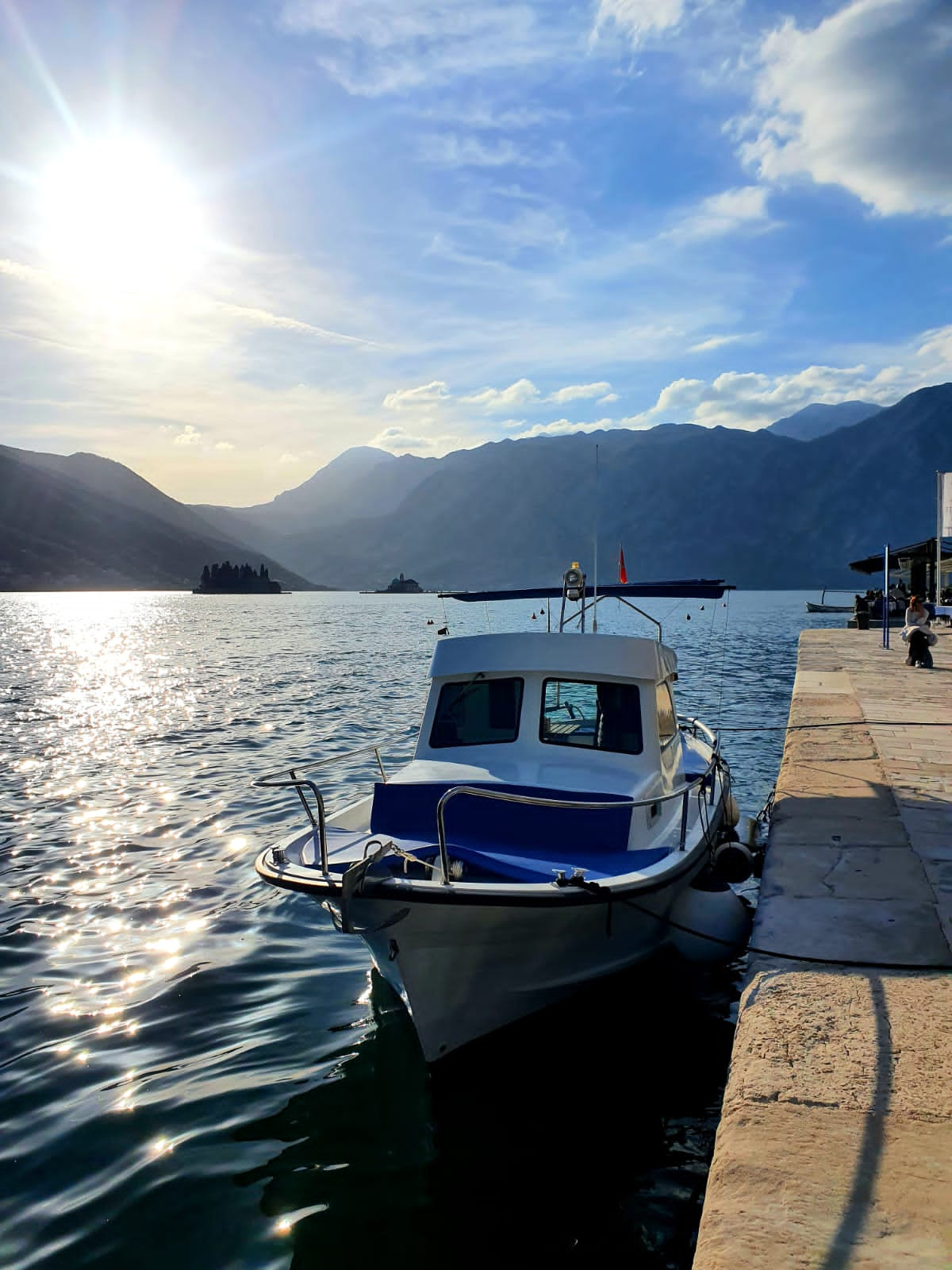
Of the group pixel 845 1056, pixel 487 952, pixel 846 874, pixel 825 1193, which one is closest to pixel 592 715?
pixel 846 874

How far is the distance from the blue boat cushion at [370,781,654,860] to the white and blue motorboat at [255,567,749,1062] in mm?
14

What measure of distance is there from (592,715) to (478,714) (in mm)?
1194

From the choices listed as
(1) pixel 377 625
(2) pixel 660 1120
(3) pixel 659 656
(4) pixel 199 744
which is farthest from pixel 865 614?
(1) pixel 377 625

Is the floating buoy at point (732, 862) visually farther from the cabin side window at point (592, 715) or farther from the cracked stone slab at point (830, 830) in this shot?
the cabin side window at point (592, 715)

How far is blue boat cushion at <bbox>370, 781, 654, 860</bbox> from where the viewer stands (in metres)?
7.57

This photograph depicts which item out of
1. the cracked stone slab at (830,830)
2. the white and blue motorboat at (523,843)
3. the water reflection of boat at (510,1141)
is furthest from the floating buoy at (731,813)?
the water reflection of boat at (510,1141)

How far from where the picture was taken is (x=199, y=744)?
21047 millimetres

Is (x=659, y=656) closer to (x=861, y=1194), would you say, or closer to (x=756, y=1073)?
(x=756, y=1073)

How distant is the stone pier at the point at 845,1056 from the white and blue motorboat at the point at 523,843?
983 millimetres

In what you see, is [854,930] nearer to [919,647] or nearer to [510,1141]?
[510,1141]

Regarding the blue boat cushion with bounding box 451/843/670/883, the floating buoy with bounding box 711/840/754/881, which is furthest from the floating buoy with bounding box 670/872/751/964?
the blue boat cushion with bounding box 451/843/670/883

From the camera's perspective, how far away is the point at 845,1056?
477 cm

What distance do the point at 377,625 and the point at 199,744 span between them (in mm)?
64611

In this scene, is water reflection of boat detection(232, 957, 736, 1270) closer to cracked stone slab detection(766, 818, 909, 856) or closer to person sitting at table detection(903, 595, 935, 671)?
cracked stone slab detection(766, 818, 909, 856)
